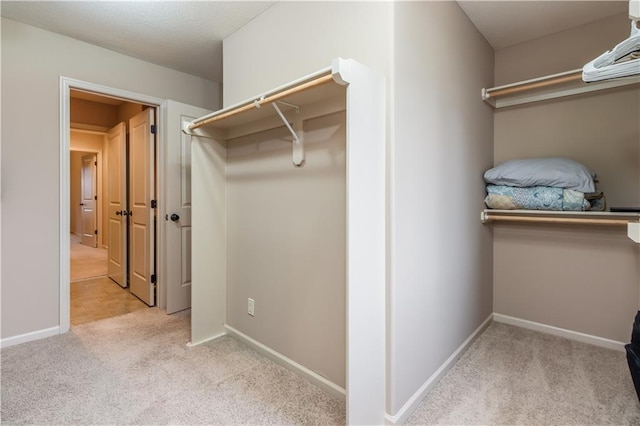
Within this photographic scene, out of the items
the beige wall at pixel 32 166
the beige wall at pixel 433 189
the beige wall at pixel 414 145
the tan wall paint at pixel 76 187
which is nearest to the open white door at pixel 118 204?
the beige wall at pixel 32 166

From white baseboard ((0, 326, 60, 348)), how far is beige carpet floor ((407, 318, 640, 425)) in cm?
268

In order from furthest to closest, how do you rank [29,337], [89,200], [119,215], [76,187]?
[76,187] → [89,200] → [119,215] → [29,337]

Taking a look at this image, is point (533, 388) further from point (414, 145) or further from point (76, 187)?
point (76, 187)

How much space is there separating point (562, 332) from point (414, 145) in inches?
80.0

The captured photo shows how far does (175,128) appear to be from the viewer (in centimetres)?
295

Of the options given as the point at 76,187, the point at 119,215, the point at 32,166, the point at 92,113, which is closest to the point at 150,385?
the point at 32,166

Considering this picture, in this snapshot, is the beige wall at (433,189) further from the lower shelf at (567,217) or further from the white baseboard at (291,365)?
the white baseboard at (291,365)

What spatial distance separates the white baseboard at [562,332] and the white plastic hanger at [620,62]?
6.13 ft

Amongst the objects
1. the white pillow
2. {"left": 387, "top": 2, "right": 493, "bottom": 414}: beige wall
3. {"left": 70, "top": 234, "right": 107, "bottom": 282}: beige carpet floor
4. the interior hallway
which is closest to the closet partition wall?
{"left": 387, "top": 2, "right": 493, "bottom": 414}: beige wall

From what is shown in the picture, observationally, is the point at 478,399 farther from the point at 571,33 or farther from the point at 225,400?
the point at 571,33

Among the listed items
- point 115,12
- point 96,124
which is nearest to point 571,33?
point 115,12

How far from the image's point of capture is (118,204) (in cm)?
382

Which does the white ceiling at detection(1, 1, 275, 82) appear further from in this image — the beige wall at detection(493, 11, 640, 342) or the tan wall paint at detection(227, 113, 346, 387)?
the beige wall at detection(493, 11, 640, 342)

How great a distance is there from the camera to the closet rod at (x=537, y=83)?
2117 mm
